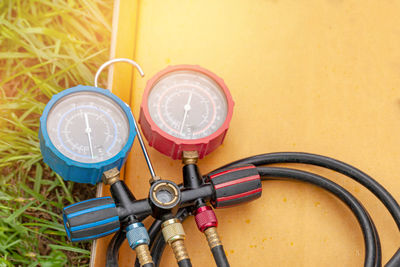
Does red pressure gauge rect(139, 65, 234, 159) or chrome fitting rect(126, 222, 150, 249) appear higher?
red pressure gauge rect(139, 65, 234, 159)

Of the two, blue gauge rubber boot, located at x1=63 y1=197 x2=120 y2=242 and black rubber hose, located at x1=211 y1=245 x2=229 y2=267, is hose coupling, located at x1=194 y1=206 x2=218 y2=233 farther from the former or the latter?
blue gauge rubber boot, located at x1=63 y1=197 x2=120 y2=242

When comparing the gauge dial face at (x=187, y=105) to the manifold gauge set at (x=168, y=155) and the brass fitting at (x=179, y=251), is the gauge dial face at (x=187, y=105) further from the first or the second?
the brass fitting at (x=179, y=251)

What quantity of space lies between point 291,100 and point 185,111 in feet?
1.04

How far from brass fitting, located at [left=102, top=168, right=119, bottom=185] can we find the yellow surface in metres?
0.12

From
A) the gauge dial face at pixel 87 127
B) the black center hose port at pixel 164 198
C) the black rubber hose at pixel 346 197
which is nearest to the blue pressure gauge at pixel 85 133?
the gauge dial face at pixel 87 127

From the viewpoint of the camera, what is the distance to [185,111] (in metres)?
1.04

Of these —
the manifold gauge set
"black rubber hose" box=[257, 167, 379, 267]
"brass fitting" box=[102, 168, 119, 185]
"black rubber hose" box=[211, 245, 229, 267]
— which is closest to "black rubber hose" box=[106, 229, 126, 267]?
the manifold gauge set

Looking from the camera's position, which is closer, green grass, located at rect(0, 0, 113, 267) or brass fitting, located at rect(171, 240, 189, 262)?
brass fitting, located at rect(171, 240, 189, 262)

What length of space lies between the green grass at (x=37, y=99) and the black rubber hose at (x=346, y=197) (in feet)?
1.67

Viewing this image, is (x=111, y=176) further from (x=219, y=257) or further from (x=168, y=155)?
(x=219, y=257)

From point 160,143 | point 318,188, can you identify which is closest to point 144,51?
point 160,143

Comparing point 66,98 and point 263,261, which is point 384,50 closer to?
point 263,261

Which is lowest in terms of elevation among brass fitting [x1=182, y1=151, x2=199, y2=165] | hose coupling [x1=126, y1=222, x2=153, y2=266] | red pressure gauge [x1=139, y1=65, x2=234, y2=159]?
hose coupling [x1=126, y1=222, x2=153, y2=266]

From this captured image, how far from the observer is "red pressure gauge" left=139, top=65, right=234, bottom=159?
101cm
